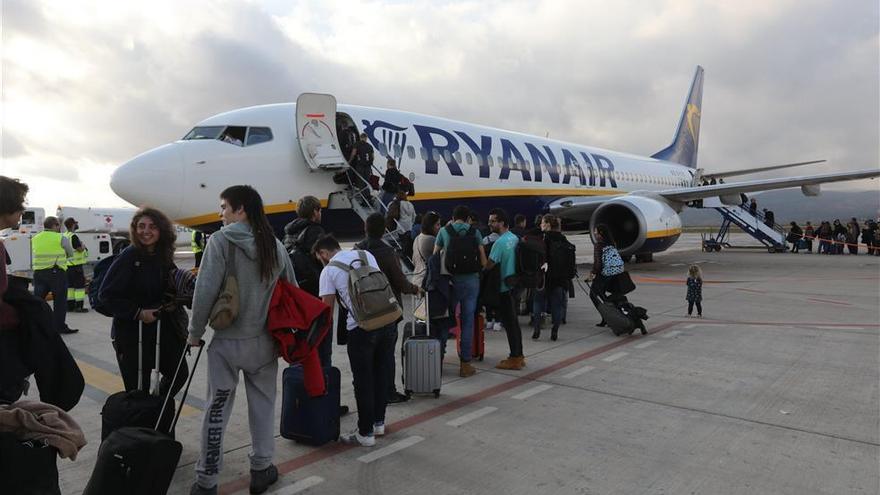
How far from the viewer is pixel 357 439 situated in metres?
3.60

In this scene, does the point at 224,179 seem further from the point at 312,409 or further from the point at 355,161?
the point at 312,409

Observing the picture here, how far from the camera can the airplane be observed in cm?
828

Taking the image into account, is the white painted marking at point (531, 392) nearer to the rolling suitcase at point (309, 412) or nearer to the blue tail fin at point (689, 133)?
the rolling suitcase at point (309, 412)

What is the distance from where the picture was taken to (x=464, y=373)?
16.9ft

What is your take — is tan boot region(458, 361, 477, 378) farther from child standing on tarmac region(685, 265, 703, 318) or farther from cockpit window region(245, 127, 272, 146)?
cockpit window region(245, 127, 272, 146)

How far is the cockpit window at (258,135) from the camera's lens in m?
9.12

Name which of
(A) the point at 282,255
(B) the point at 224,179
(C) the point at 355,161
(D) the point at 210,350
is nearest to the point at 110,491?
(D) the point at 210,350

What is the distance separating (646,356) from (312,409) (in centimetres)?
380

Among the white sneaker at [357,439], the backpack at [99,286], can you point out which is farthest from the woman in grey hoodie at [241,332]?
the backpack at [99,286]

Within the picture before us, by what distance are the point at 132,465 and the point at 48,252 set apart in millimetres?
6839

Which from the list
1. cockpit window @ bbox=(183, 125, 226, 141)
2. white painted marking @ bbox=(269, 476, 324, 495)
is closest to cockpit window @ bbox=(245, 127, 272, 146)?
cockpit window @ bbox=(183, 125, 226, 141)

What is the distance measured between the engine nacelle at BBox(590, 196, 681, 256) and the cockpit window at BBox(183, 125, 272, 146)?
7.72 meters

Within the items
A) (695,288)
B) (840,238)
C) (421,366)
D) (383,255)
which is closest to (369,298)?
(383,255)

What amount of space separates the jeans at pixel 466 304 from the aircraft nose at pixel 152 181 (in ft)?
16.5
